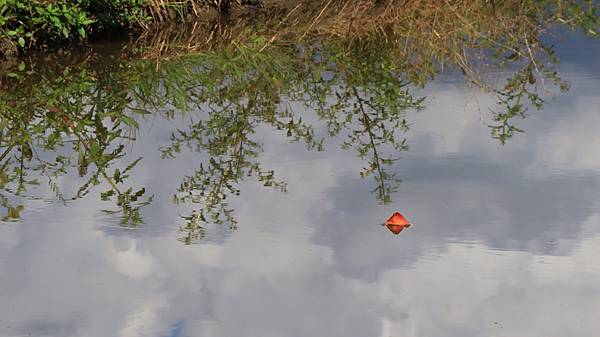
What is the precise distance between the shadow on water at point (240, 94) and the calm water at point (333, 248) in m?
0.08

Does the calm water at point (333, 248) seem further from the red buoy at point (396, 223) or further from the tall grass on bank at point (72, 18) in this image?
the tall grass on bank at point (72, 18)

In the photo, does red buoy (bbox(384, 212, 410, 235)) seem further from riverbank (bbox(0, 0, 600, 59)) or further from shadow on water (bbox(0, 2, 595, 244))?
Result: riverbank (bbox(0, 0, 600, 59))

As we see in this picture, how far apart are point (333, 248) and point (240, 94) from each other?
3.46 meters

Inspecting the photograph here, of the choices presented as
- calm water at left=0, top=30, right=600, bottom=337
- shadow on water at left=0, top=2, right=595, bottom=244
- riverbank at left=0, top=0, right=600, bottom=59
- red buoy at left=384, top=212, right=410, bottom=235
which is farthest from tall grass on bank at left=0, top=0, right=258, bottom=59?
red buoy at left=384, top=212, right=410, bottom=235

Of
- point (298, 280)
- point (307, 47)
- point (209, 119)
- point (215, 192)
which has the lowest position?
point (298, 280)

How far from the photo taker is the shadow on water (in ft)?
21.6

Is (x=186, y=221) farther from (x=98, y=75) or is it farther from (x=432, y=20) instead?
(x=432, y=20)

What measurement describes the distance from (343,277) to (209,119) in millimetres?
3158

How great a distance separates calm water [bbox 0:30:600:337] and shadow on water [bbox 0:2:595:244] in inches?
3.3

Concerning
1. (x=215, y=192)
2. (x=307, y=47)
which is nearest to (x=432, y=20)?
(x=307, y=47)

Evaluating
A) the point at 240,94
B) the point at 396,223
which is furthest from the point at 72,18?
the point at 396,223

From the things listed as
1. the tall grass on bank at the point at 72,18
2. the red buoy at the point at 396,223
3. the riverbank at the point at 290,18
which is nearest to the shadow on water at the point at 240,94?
the riverbank at the point at 290,18

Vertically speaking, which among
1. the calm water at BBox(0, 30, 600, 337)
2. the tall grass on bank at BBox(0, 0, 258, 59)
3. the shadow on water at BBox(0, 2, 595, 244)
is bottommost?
the calm water at BBox(0, 30, 600, 337)

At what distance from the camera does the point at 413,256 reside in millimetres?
5141
